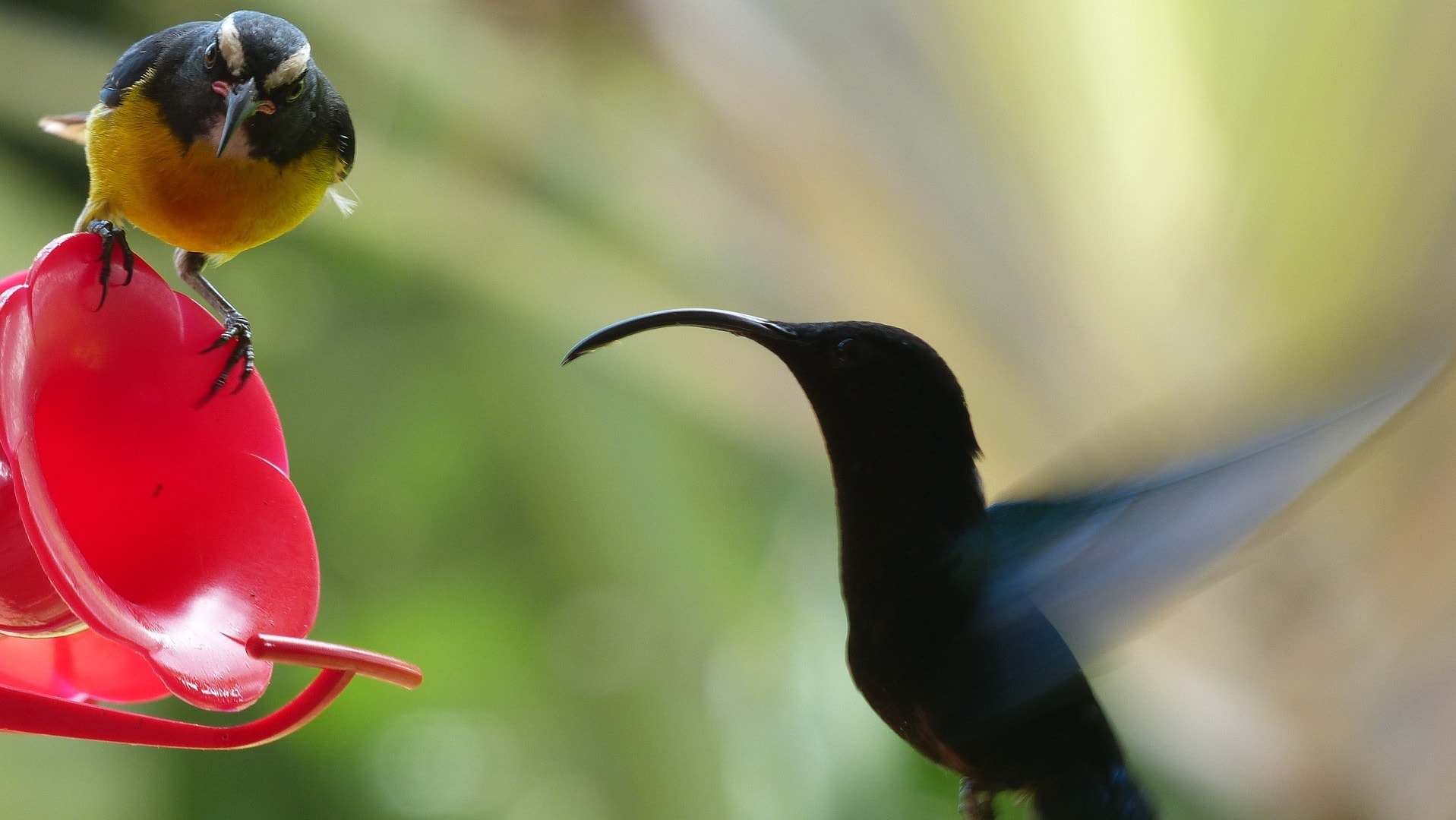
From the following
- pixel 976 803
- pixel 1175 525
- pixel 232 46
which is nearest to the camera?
pixel 1175 525

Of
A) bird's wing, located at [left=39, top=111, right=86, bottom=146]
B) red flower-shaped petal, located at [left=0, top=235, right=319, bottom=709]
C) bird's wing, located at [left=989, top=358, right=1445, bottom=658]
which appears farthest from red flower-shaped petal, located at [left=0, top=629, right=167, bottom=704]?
bird's wing, located at [left=989, top=358, right=1445, bottom=658]

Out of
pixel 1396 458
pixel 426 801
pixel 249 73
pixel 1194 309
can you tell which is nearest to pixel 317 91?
pixel 249 73

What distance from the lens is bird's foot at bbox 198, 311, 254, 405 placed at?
0.99m

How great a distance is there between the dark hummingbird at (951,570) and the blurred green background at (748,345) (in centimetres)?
55

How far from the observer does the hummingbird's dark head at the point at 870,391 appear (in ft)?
2.86

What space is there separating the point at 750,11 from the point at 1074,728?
1.58 metres

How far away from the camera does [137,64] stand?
3.70ft

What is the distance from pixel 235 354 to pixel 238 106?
0.73 feet

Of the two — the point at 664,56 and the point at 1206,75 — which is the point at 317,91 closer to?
the point at 664,56

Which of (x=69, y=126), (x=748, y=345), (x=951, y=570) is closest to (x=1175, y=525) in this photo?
(x=951, y=570)

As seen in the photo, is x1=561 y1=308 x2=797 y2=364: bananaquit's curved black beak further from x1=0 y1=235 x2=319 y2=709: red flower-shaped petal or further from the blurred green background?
the blurred green background

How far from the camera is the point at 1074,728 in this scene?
980 mm

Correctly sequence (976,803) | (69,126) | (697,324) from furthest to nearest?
(69,126), (976,803), (697,324)

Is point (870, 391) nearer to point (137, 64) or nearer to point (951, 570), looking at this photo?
point (951, 570)
